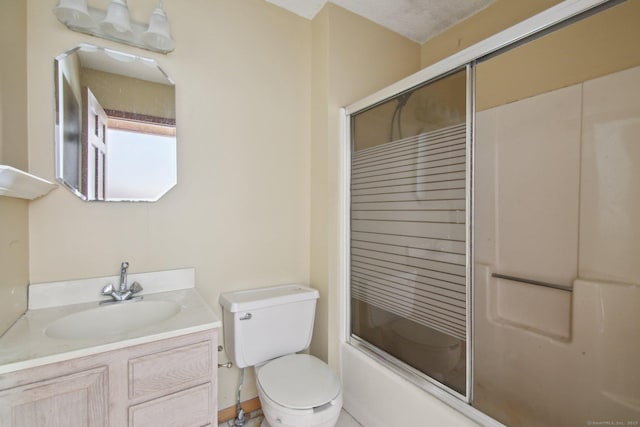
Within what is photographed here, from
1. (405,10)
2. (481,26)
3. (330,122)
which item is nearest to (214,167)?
(330,122)

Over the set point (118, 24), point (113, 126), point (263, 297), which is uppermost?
point (118, 24)

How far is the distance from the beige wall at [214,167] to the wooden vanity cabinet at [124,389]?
0.58 meters

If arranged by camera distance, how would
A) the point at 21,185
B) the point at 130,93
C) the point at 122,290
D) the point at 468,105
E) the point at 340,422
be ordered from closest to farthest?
the point at 21,185
the point at 468,105
the point at 122,290
the point at 130,93
the point at 340,422

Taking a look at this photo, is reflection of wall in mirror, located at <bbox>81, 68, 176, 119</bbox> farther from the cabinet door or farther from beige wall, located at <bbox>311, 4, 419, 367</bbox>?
the cabinet door

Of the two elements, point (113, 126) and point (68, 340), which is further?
point (113, 126)

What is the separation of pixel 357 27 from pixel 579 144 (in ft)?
4.79

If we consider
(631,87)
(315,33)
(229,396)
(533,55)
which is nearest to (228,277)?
(229,396)

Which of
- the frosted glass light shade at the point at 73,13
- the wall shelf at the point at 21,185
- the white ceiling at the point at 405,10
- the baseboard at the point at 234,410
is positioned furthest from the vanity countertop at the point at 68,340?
the white ceiling at the point at 405,10

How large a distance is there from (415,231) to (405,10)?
1453 millimetres

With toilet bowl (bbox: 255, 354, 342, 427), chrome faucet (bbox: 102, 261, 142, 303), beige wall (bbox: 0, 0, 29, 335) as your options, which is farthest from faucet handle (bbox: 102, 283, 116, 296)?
toilet bowl (bbox: 255, 354, 342, 427)

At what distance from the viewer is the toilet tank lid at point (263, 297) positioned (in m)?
1.52

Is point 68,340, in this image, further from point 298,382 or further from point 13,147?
point 298,382

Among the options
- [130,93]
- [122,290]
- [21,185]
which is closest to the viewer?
[21,185]

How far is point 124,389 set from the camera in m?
0.98
